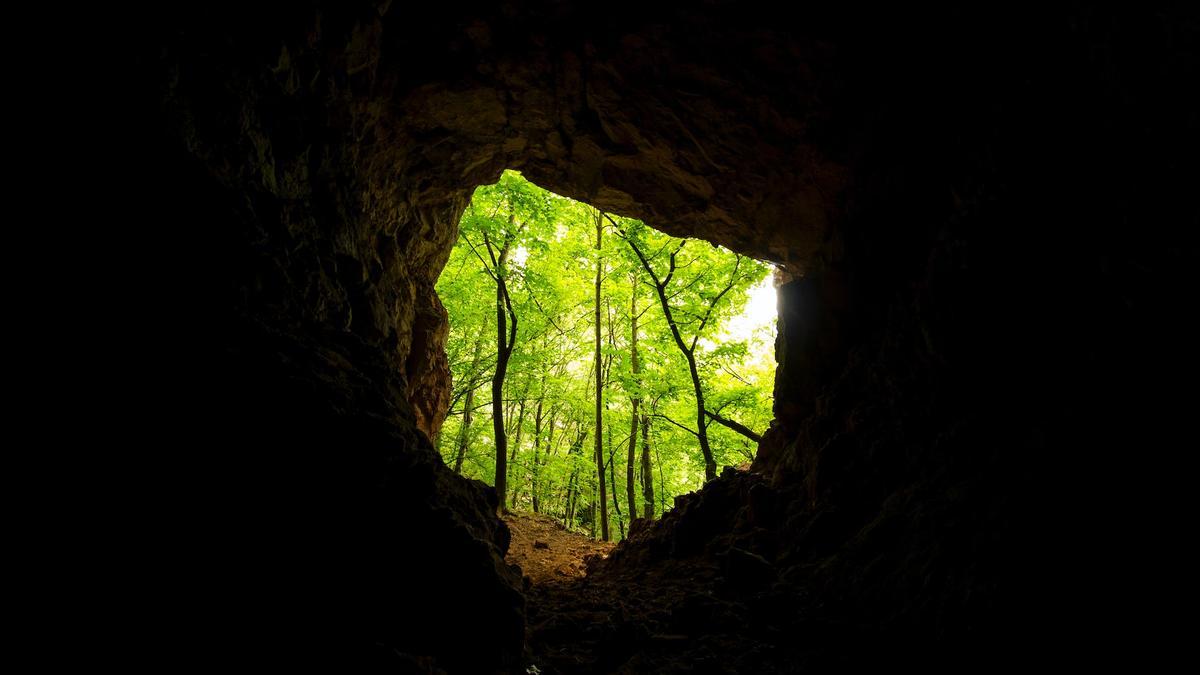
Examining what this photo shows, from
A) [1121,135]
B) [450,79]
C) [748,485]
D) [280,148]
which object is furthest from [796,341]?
[280,148]

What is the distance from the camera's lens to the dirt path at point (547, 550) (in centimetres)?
945

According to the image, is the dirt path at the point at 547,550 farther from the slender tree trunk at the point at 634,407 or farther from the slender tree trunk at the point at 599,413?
the slender tree trunk at the point at 634,407

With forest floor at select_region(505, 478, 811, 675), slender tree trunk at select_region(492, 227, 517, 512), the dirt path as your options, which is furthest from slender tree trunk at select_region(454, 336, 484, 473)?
forest floor at select_region(505, 478, 811, 675)

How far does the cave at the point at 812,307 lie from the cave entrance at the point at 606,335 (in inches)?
189

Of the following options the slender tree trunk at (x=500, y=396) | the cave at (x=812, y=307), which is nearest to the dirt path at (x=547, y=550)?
the slender tree trunk at (x=500, y=396)

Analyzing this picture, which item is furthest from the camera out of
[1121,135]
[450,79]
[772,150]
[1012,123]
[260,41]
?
[772,150]

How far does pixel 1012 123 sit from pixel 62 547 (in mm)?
6986

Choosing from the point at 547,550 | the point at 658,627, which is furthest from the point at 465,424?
the point at 658,627

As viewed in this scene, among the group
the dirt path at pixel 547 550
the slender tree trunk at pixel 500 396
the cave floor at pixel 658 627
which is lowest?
the cave floor at pixel 658 627

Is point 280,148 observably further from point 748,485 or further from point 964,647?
point 748,485

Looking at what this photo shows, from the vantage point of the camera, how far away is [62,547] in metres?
2.21

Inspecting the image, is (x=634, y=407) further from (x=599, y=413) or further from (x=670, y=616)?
(x=670, y=616)

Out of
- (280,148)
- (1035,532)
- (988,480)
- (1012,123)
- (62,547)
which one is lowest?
(62,547)

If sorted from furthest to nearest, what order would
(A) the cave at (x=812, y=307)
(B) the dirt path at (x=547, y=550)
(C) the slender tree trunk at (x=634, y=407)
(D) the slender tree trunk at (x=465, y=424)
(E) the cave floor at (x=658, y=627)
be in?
(D) the slender tree trunk at (x=465, y=424), (C) the slender tree trunk at (x=634, y=407), (B) the dirt path at (x=547, y=550), (E) the cave floor at (x=658, y=627), (A) the cave at (x=812, y=307)
